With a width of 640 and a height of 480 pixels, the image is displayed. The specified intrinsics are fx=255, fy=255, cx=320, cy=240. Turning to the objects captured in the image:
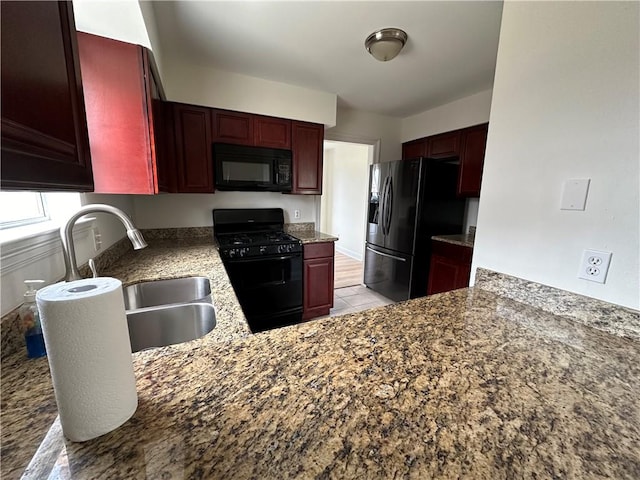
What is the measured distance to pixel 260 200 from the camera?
2.89 meters

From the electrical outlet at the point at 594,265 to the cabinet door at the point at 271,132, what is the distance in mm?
2353

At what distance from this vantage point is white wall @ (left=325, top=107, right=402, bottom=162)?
3.28 meters

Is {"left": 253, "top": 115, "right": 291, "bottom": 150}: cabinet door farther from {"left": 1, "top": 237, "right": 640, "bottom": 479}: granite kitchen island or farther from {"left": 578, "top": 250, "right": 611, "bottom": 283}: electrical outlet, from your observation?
{"left": 578, "top": 250, "right": 611, "bottom": 283}: electrical outlet

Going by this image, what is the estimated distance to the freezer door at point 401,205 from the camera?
2865 mm

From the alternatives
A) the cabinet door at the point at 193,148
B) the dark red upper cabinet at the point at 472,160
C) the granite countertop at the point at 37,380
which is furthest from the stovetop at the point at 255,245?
the dark red upper cabinet at the point at 472,160

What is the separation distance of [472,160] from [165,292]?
117 inches

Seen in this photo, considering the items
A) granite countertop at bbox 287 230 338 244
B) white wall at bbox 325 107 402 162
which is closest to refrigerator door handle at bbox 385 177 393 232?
white wall at bbox 325 107 402 162

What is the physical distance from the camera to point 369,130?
3.44 metres

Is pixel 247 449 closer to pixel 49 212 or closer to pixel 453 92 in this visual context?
pixel 49 212

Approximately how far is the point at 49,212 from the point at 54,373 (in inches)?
45.1

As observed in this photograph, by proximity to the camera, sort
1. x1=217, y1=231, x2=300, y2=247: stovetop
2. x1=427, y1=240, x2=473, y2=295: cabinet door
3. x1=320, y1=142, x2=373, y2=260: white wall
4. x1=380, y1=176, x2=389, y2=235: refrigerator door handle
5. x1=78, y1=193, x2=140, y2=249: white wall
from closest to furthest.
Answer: x1=78, y1=193, x2=140, y2=249: white wall → x1=217, y1=231, x2=300, y2=247: stovetop → x1=427, y1=240, x2=473, y2=295: cabinet door → x1=380, y1=176, x2=389, y2=235: refrigerator door handle → x1=320, y1=142, x2=373, y2=260: white wall

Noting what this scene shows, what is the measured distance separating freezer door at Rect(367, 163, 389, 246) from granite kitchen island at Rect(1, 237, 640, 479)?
2.52 meters

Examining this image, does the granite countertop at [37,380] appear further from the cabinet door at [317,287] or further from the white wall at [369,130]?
the white wall at [369,130]

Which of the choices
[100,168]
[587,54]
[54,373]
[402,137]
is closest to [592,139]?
[587,54]
